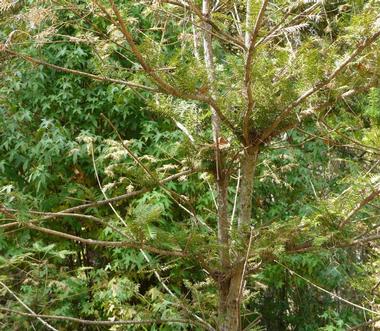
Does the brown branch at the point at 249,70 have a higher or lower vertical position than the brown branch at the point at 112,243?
higher

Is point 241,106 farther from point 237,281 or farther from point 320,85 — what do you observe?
point 237,281

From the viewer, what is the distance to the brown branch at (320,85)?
1.24 m

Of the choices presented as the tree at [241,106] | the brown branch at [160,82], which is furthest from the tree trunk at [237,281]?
the brown branch at [160,82]

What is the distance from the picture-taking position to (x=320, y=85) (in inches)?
53.8

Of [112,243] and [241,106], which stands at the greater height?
[241,106]

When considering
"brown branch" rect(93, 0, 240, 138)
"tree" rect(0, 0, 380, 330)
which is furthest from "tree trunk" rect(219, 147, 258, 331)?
"brown branch" rect(93, 0, 240, 138)

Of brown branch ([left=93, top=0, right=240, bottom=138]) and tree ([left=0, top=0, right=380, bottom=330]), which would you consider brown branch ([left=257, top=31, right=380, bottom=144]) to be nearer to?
→ tree ([left=0, top=0, right=380, bottom=330])

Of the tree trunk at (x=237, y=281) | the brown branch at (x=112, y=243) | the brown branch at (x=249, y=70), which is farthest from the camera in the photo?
the tree trunk at (x=237, y=281)

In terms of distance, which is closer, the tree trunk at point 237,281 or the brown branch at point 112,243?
the brown branch at point 112,243

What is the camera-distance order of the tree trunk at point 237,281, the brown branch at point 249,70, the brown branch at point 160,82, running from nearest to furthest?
the brown branch at point 249,70 → the brown branch at point 160,82 → the tree trunk at point 237,281

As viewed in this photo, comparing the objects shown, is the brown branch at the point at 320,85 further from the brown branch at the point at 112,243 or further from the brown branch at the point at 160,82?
the brown branch at the point at 112,243

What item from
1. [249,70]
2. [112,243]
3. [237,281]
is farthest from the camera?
[237,281]

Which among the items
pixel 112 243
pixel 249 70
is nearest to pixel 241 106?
pixel 249 70

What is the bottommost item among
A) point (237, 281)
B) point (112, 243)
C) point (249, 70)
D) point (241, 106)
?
point (237, 281)
